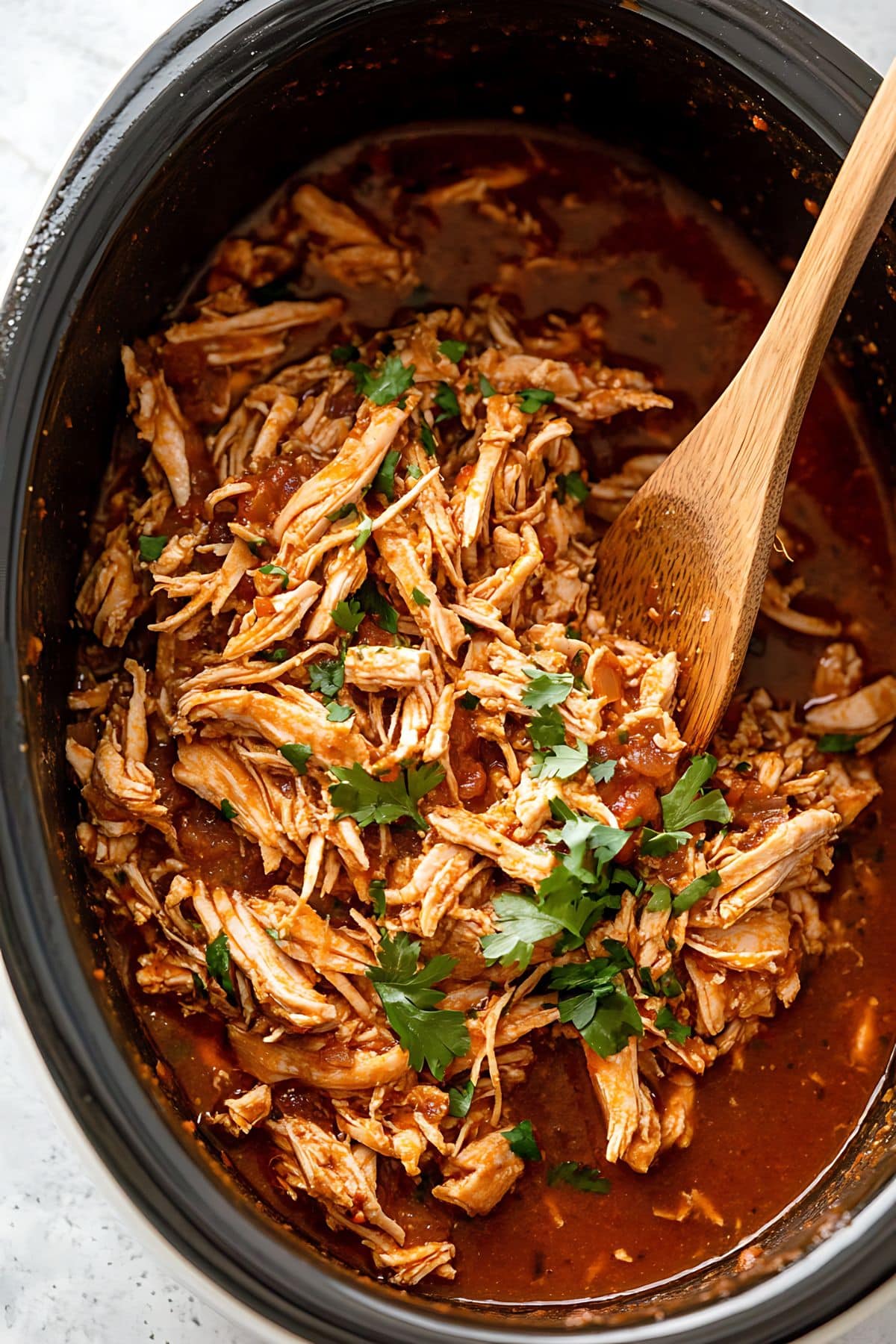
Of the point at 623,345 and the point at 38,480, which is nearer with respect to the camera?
the point at 38,480

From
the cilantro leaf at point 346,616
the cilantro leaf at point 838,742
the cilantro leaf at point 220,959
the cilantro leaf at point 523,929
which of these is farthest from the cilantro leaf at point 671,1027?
the cilantro leaf at point 346,616

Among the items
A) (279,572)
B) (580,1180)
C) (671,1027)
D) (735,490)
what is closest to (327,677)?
(279,572)

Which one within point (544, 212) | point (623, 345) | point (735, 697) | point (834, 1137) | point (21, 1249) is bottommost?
point (21, 1249)

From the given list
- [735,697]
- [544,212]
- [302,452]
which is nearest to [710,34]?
[544,212]

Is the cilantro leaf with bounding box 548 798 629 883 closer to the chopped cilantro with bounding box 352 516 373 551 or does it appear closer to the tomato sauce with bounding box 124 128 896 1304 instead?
the tomato sauce with bounding box 124 128 896 1304

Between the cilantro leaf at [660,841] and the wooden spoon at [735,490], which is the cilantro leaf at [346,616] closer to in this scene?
the wooden spoon at [735,490]

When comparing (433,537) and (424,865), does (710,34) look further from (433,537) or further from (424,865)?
(424,865)
